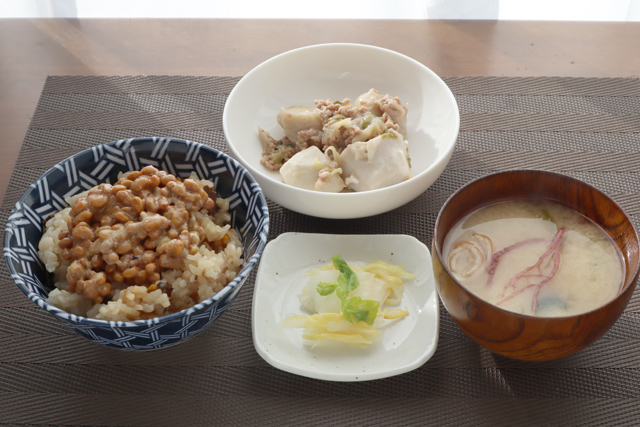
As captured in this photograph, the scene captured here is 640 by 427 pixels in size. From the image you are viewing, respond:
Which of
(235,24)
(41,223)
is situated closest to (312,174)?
(41,223)

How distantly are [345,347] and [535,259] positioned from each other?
Result: 1.54 feet

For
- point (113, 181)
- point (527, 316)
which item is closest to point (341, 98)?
point (113, 181)

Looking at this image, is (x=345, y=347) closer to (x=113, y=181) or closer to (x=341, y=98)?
(x=113, y=181)

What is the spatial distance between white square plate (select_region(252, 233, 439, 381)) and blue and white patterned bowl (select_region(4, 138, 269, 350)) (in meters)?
0.12

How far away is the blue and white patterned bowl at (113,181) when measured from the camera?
1.26 meters

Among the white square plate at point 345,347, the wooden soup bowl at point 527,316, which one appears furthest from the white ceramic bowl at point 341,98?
the wooden soup bowl at point 527,316

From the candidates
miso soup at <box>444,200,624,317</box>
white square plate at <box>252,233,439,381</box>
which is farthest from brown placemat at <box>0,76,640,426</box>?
miso soup at <box>444,200,624,317</box>

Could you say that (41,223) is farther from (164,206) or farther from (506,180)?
(506,180)

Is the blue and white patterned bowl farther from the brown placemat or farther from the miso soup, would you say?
the miso soup

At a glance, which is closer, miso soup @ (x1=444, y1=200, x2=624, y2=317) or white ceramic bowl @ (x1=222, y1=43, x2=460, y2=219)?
miso soup @ (x1=444, y1=200, x2=624, y2=317)

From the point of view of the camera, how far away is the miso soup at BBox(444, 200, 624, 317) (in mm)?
1288

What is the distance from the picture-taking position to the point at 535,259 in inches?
53.2

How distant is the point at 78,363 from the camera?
1.46m

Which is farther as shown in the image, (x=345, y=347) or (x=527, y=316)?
(x=345, y=347)
